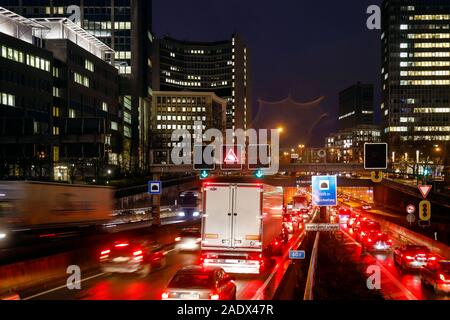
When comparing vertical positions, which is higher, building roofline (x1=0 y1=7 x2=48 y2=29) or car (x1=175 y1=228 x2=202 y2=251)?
building roofline (x1=0 y1=7 x2=48 y2=29)

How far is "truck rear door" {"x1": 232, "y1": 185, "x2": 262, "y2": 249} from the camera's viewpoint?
24.9 meters

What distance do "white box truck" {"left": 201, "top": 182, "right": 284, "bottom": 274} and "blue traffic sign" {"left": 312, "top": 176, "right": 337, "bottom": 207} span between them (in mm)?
13723

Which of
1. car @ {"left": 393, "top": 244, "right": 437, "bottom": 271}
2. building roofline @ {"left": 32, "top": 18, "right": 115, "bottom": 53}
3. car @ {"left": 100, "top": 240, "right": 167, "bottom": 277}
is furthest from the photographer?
building roofline @ {"left": 32, "top": 18, "right": 115, "bottom": 53}

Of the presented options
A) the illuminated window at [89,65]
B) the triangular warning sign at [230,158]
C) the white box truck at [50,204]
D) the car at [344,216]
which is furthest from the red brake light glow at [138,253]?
the illuminated window at [89,65]

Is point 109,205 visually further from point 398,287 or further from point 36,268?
point 398,287

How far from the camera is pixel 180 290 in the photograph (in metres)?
15.2

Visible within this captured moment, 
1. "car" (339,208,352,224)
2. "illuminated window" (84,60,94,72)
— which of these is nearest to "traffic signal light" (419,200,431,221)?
"car" (339,208,352,224)

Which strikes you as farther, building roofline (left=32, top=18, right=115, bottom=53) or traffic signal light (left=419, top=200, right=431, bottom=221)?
building roofline (left=32, top=18, right=115, bottom=53)

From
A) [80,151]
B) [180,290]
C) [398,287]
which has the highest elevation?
[80,151]

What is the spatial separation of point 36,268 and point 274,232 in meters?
11.8

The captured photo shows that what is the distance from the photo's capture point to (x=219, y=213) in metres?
25.0

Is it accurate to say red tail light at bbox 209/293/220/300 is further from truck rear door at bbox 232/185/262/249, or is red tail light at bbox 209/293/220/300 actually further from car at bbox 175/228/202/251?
car at bbox 175/228/202/251
